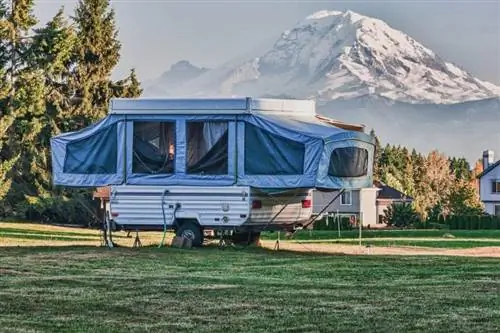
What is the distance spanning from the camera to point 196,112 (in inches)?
738

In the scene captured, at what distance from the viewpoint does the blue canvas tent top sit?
18406 millimetres

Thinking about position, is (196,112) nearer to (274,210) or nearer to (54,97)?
(274,210)

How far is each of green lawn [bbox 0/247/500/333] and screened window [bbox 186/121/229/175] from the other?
2.66 metres

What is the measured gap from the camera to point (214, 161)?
1875 cm

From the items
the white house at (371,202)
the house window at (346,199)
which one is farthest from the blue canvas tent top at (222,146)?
the house window at (346,199)

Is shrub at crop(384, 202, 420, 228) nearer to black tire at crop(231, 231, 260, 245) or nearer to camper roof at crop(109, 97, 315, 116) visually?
black tire at crop(231, 231, 260, 245)

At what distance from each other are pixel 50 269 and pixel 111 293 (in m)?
2.91

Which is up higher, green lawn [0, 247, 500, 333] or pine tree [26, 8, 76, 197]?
pine tree [26, 8, 76, 197]

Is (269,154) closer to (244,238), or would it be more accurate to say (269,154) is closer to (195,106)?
(195,106)

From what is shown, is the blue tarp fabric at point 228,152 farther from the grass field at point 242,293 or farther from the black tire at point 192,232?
the grass field at point 242,293

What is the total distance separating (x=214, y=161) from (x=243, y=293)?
7.67 meters

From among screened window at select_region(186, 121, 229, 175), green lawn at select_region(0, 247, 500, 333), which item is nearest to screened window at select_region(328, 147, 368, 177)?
screened window at select_region(186, 121, 229, 175)

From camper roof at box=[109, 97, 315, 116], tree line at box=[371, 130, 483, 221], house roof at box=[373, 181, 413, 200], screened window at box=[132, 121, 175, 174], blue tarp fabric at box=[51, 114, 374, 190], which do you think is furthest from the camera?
tree line at box=[371, 130, 483, 221]

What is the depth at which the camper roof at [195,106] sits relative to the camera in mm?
18656
